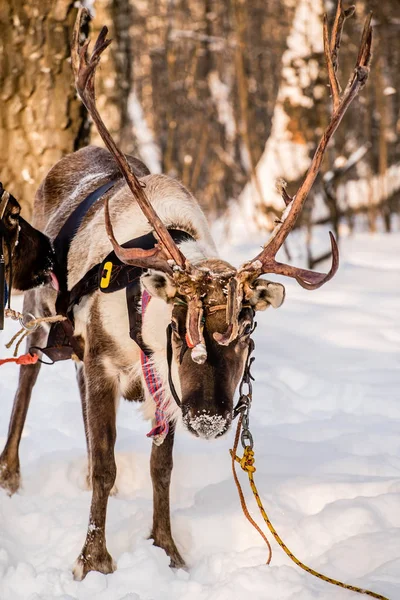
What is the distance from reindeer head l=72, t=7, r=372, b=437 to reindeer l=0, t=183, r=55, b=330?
68 cm

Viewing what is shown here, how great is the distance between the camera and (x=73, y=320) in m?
3.70

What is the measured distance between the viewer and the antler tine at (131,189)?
294 centimetres

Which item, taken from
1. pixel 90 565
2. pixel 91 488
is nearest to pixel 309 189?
pixel 90 565

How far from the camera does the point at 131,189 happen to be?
305 centimetres

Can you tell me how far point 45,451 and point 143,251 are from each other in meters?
1.95

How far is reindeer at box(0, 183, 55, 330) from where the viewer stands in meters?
3.47

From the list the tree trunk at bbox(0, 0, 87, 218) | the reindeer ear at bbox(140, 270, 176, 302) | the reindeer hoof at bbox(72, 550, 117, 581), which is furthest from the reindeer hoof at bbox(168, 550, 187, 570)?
the tree trunk at bbox(0, 0, 87, 218)

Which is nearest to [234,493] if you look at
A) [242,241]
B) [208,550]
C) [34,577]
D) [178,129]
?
[208,550]

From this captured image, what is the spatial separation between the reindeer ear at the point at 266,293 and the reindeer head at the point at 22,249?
3.97 feet

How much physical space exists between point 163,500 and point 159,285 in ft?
3.70

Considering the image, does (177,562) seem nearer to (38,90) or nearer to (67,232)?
(67,232)

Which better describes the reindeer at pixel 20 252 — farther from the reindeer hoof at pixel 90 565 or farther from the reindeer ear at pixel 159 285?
the reindeer hoof at pixel 90 565

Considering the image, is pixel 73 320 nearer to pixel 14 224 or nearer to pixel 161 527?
pixel 14 224

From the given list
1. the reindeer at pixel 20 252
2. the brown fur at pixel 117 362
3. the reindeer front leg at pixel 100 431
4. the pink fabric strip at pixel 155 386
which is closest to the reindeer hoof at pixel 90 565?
the brown fur at pixel 117 362
